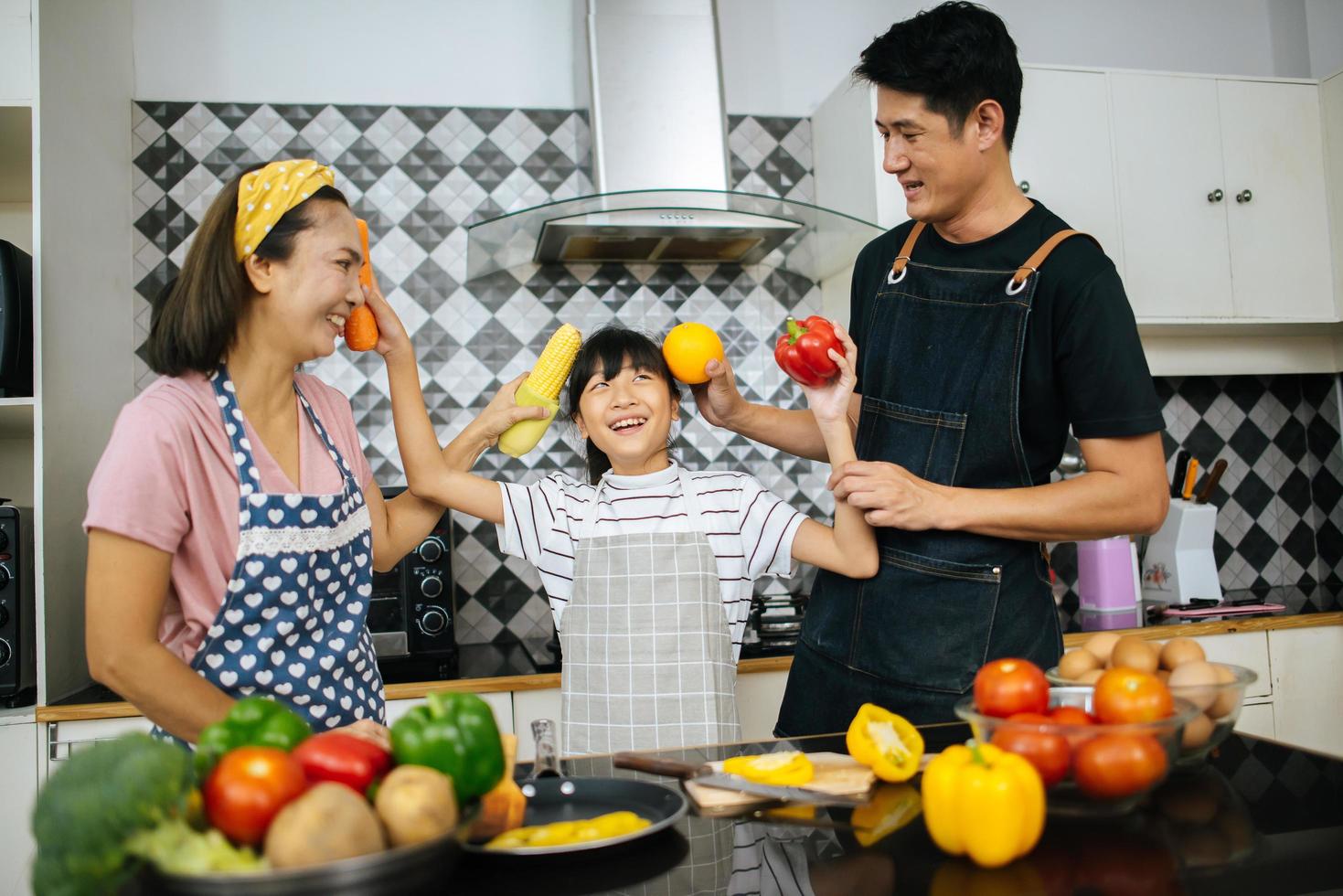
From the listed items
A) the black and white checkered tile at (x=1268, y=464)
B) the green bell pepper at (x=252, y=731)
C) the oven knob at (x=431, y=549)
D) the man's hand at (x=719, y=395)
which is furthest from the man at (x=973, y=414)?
the black and white checkered tile at (x=1268, y=464)

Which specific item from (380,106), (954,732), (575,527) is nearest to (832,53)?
(380,106)

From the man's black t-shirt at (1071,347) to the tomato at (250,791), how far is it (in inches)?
44.8

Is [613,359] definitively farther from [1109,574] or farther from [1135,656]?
[1109,574]

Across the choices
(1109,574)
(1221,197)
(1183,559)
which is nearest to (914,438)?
(1109,574)

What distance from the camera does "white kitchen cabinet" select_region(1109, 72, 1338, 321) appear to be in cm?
283

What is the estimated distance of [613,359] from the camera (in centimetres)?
179

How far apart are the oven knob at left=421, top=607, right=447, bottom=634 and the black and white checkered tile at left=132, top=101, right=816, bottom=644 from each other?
0.38 meters

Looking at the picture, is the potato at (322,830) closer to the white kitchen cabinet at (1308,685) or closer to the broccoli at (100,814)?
the broccoli at (100,814)

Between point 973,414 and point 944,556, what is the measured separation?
21 cm

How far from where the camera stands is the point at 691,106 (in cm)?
260

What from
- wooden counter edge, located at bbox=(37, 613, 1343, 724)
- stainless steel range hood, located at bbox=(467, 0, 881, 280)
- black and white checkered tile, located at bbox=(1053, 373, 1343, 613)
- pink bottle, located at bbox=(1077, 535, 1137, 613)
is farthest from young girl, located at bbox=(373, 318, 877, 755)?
black and white checkered tile, located at bbox=(1053, 373, 1343, 613)

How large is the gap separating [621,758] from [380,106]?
219 centimetres

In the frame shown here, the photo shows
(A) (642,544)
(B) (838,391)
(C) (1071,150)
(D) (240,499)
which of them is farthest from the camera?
(C) (1071,150)

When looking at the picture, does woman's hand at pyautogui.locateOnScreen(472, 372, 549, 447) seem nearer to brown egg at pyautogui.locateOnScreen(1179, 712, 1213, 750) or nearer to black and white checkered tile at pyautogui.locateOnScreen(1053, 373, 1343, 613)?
brown egg at pyautogui.locateOnScreen(1179, 712, 1213, 750)
